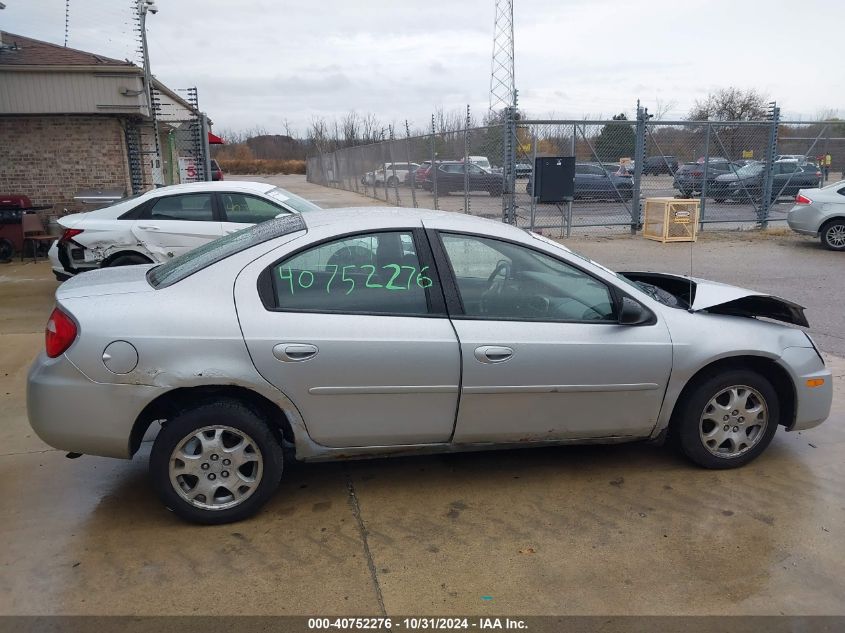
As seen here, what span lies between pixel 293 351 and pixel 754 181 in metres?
16.4

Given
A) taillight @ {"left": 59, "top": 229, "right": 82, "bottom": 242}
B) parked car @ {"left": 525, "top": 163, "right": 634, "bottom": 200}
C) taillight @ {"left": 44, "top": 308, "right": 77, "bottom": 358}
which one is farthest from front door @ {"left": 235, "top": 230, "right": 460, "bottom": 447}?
parked car @ {"left": 525, "top": 163, "right": 634, "bottom": 200}

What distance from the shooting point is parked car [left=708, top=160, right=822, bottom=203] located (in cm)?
1666

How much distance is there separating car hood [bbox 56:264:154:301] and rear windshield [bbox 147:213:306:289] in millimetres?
62

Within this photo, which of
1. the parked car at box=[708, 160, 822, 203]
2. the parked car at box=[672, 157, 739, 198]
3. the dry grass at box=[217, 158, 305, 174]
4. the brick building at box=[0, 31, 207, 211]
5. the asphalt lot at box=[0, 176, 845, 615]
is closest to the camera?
the asphalt lot at box=[0, 176, 845, 615]

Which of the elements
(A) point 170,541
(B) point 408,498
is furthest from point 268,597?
(B) point 408,498

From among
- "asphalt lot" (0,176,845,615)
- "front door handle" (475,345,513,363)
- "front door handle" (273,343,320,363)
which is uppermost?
"front door handle" (273,343,320,363)

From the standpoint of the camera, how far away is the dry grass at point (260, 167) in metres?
65.4

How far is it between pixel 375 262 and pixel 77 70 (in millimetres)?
11741

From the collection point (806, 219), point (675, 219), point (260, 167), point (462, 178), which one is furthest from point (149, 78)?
point (260, 167)

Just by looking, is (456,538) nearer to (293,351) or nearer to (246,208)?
(293,351)

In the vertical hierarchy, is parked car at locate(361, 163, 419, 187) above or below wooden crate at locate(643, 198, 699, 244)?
above

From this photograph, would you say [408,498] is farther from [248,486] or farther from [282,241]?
[282,241]

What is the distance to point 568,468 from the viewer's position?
4.31 meters

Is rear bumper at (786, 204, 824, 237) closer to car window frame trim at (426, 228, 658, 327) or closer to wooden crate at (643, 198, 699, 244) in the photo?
wooden crate at (643, 198, 699, 244)
